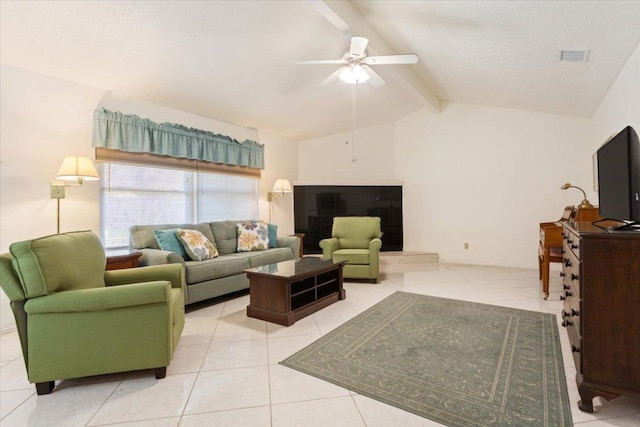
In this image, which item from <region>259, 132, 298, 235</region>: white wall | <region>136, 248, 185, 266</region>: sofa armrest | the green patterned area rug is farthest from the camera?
<region>259, 132, 298, 235</region>: white wall

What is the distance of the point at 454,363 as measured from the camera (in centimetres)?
202

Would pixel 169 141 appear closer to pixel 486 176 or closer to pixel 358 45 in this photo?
pixel 358 45

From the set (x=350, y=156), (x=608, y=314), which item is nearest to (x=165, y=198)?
(x=350, y=156)

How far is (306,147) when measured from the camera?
6.23 metres

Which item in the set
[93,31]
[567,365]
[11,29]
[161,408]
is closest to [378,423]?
[161,408]

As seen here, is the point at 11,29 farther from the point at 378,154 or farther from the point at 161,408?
the point at 378,154

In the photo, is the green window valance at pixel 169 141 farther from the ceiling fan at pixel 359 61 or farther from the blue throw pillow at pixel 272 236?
the ceiling fan at pixel 359 61

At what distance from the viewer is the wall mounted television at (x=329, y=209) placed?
584 centimetres

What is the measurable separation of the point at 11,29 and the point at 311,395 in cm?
333

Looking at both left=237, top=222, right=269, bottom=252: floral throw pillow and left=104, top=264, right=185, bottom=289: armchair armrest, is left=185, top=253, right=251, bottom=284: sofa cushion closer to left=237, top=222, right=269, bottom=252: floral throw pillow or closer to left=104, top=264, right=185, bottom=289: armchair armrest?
left=237, top=222, right=269, bottom=252: floral throw pillow

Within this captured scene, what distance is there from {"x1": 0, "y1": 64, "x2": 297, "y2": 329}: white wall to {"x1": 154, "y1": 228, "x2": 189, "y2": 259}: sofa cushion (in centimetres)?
70

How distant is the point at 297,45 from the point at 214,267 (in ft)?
7.88

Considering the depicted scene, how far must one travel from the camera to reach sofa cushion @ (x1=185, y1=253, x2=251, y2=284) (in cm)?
314

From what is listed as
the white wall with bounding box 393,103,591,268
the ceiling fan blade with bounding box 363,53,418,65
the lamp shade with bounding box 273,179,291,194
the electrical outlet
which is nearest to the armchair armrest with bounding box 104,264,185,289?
the electrical outlet
